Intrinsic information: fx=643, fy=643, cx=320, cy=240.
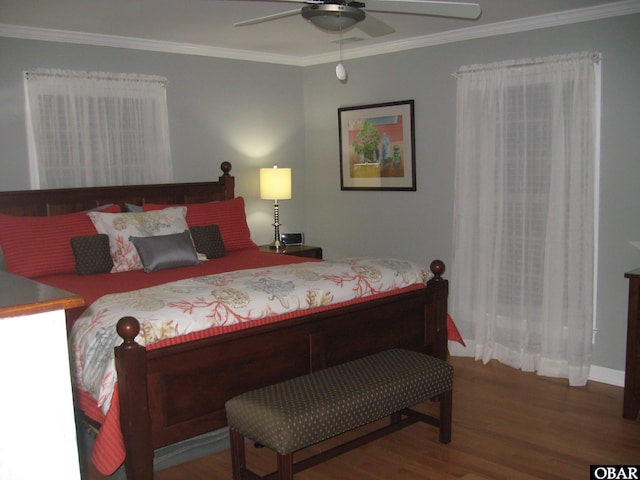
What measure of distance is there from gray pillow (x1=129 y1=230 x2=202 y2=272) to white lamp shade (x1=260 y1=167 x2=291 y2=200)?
4.45 ft

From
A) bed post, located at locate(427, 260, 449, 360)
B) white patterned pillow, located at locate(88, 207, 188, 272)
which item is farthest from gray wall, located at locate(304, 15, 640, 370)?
white patterned pillow, located at locate(88, 207, 188, 272)

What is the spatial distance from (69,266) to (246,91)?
229cm

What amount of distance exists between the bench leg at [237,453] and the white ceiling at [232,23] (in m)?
2.37

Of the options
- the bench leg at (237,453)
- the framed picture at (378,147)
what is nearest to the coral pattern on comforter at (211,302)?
the bench leg at (237,453)

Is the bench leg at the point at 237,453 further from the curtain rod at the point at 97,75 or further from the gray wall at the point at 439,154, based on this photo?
the curtain rod at the point at 97,75

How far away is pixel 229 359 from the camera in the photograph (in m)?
2.85

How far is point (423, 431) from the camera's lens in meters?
3.39

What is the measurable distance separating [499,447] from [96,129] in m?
3.32

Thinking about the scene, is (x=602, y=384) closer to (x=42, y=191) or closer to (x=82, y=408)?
(x=82, y=408)

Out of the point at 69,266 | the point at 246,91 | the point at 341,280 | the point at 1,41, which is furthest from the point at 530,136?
the point at 1,41

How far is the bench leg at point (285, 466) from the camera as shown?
2516mm

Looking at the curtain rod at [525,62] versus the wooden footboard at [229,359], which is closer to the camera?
the wooden footboard at [229,359]

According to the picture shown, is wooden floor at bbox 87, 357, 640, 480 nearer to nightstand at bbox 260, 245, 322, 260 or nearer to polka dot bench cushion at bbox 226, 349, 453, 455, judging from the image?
polka dot bench cushion at bbox 226, 349, 453, 455

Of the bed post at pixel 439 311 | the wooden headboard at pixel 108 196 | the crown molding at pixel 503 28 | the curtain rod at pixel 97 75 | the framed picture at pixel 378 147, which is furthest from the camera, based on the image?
the framed picture at pixel 378 147
